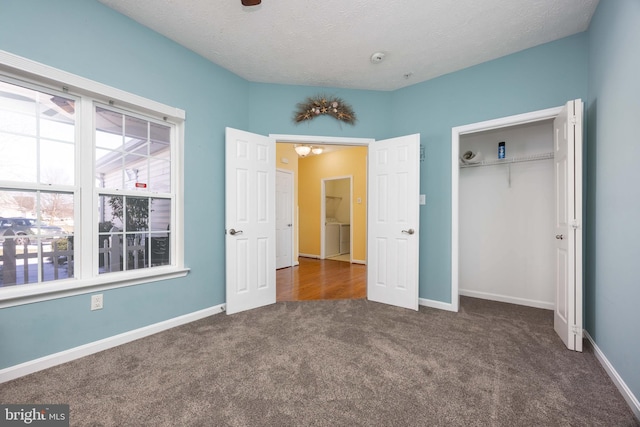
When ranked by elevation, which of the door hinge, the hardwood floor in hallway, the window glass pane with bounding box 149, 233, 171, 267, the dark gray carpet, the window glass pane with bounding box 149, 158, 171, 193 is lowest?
the hardwood floor in hallway

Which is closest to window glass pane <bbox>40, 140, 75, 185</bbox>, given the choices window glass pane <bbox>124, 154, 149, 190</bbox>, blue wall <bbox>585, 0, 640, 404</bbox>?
window glass pane <bbox>124, 154, 149, 190</bbox>

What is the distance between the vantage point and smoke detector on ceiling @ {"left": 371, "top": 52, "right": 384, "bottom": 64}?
2.83 metres

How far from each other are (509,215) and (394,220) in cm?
150

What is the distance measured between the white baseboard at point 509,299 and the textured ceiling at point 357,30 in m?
2.79

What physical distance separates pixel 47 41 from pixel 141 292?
1981 millimetres

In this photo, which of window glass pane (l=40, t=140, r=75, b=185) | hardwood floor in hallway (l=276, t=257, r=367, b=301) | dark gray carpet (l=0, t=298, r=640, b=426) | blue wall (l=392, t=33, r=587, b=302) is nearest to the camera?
dark gray carpet (l=0, t=298, r=640, b=426)

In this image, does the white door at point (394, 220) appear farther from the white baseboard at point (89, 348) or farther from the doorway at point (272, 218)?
the white baseboard at point (89, 348)

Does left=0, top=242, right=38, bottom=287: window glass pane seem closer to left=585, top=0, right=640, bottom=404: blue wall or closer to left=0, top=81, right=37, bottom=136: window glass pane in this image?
left=0, top=81, right=37, bottom=136: window glass pane

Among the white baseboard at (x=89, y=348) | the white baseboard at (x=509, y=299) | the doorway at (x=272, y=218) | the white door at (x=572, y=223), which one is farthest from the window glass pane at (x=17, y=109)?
the white baseboard at (x=509, y=299)

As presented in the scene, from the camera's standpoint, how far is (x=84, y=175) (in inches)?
85.8

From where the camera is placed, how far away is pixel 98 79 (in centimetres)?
218

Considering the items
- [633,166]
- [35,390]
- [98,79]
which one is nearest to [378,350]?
[633,166]

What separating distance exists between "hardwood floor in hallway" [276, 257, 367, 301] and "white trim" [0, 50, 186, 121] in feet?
8.34

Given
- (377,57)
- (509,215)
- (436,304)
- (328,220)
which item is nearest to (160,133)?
(377,57)
